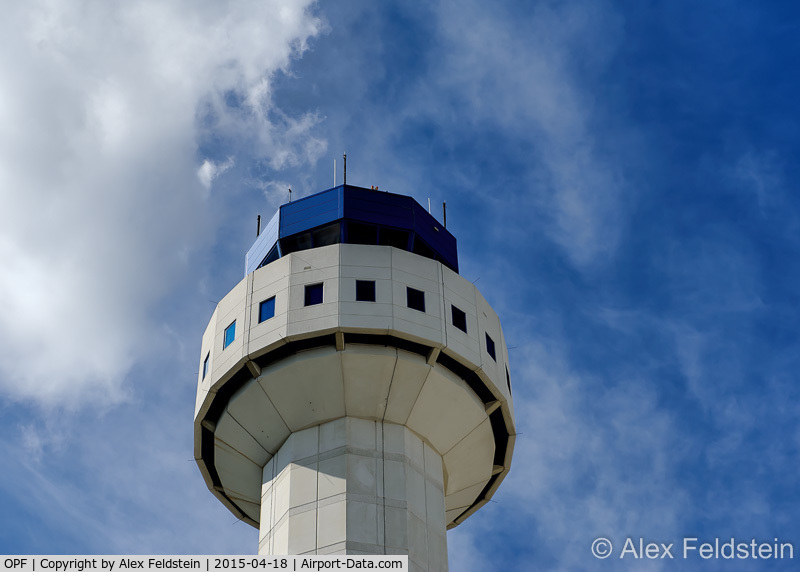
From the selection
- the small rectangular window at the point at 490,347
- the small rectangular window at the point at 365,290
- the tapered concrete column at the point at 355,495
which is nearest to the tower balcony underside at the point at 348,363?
the small rectangular window at the point at 490,347

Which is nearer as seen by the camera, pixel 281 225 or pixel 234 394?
pixel 234 394

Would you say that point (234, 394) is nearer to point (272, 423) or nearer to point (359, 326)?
point (272, 423)

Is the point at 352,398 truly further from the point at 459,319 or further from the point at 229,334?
the point at 229,334

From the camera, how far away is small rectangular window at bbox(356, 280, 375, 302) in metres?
36.9

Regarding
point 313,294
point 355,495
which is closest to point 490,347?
point 313,294

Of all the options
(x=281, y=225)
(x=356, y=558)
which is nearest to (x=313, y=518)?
(x=356, y=558)

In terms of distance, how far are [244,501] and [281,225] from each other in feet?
35.2

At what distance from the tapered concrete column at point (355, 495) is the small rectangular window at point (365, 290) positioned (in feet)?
13.9

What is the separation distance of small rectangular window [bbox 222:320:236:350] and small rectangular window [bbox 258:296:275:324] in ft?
4.21

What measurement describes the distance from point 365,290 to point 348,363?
2.68m

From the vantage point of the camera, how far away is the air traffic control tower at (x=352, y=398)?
35.2 m

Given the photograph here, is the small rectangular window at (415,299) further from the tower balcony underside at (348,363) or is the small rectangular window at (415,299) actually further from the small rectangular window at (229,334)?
the small rectangular window at (229,334)

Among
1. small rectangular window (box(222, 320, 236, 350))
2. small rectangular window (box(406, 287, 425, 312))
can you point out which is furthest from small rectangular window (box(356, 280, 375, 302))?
small rectangular window (box(222, 320, 236, 350))

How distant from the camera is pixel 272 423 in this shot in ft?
123
